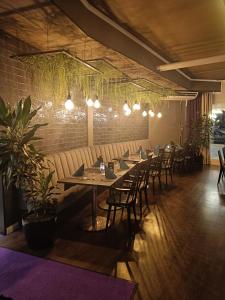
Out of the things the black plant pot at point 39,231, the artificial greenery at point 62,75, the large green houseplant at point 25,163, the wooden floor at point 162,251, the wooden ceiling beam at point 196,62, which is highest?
the wooden ceiling beam at point 196,62

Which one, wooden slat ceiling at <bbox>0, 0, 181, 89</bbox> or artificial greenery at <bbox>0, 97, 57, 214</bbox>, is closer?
wooden slat ceiling at <bbox>0, 0, 181, 89</bbox>

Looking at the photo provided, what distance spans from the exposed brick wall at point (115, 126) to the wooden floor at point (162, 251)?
282 centimetres

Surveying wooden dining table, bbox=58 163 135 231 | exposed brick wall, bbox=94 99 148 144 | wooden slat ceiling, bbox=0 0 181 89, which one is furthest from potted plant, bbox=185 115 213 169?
wooden dining table, bbox=58 163 135 231

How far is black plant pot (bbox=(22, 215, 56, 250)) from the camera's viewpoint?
3.01 meters

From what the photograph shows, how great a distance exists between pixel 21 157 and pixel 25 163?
0.33ft

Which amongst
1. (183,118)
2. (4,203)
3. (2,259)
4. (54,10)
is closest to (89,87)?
(54,10)

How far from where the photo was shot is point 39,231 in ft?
9.84

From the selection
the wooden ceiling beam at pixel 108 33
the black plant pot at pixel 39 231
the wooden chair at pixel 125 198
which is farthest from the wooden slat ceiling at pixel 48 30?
the black plant pot at pixel 39 231

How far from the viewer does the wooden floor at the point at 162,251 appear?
2405 millimetres

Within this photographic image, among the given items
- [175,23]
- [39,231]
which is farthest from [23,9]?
[39,231]

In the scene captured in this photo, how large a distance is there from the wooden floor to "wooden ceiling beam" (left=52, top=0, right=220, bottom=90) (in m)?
2.79

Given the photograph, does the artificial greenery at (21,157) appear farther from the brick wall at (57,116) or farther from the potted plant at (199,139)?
the potted plant at (199,139)

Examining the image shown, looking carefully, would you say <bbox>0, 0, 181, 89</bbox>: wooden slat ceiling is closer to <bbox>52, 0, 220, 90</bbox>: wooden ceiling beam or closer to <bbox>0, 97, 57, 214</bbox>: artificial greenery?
<bbox>52, 0, 220, 90</bbox>: wooden ceiling beam

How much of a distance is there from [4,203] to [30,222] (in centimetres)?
77
